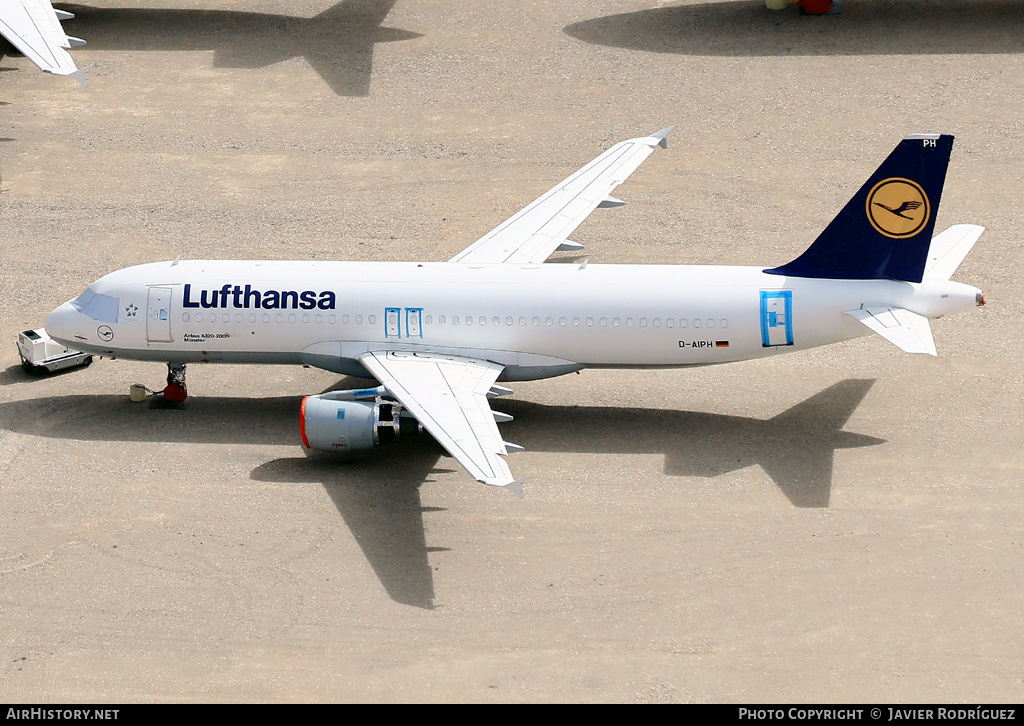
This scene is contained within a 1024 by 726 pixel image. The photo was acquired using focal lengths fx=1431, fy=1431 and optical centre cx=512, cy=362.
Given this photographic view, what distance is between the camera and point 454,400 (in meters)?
34.4

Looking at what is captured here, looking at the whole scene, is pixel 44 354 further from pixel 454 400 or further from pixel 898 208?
pixel 898 208

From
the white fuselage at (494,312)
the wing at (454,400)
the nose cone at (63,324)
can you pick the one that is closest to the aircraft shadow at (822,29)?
the white fuselage at (494,312)

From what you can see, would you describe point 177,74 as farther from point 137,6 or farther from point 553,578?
point 553,578

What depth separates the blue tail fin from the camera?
35.1 metres

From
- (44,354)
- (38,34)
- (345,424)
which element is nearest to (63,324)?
(44,354)

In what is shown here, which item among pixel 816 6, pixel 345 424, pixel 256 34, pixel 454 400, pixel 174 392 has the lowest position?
pixel 174 392

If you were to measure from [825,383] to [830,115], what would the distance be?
18867 millimetres

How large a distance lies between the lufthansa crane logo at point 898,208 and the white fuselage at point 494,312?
1436mm

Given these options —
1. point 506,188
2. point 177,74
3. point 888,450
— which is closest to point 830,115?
point 506,188

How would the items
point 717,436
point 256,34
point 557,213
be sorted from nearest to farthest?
point 717,436
point 557,213
point 256,34

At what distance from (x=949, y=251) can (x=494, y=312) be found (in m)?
12.2

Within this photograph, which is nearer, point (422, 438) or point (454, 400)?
→ point (454, 400)

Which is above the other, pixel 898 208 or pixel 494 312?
pixel 898 208

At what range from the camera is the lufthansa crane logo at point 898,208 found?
35.5 m
